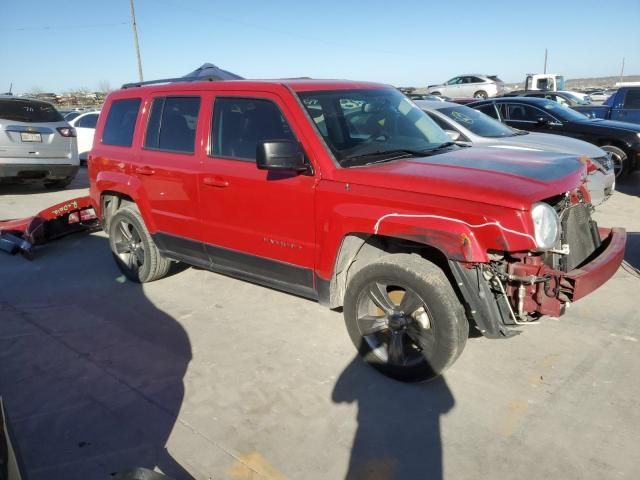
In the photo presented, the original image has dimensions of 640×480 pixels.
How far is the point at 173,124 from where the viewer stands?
456cm

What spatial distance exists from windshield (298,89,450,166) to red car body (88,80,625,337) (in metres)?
0.10

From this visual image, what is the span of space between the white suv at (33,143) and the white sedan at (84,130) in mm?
3945

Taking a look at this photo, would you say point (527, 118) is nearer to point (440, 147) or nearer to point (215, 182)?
point (440, 147)

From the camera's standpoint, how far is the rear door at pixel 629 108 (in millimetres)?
12328

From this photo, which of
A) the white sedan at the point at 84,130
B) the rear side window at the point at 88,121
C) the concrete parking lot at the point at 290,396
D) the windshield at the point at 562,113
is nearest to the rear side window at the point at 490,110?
the windshield at the point at 562,113

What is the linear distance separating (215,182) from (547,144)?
526 centimetres

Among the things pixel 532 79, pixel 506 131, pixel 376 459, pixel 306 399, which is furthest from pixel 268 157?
pixel 532 79

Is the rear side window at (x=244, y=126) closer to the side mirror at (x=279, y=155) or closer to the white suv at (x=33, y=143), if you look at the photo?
the side mirror at (x=279, y=155)

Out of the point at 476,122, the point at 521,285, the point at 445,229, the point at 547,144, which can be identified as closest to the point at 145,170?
the point at 445,229

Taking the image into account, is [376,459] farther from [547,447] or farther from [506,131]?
[506,131]

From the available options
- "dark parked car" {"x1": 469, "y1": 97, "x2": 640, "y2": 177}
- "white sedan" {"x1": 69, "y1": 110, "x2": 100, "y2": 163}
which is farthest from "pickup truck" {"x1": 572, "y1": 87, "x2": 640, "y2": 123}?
"white sedan" {"x1": 69, "y1": 110, "x2": 100, "y2": 163}

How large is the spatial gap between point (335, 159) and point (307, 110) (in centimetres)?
46

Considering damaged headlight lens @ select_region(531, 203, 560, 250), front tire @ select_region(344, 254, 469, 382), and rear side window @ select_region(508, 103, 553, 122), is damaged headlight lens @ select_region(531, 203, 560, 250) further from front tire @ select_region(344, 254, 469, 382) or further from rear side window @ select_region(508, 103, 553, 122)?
rear side window @ select_region(508, 103, 553, 122)

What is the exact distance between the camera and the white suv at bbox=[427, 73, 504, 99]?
82.9 feet
